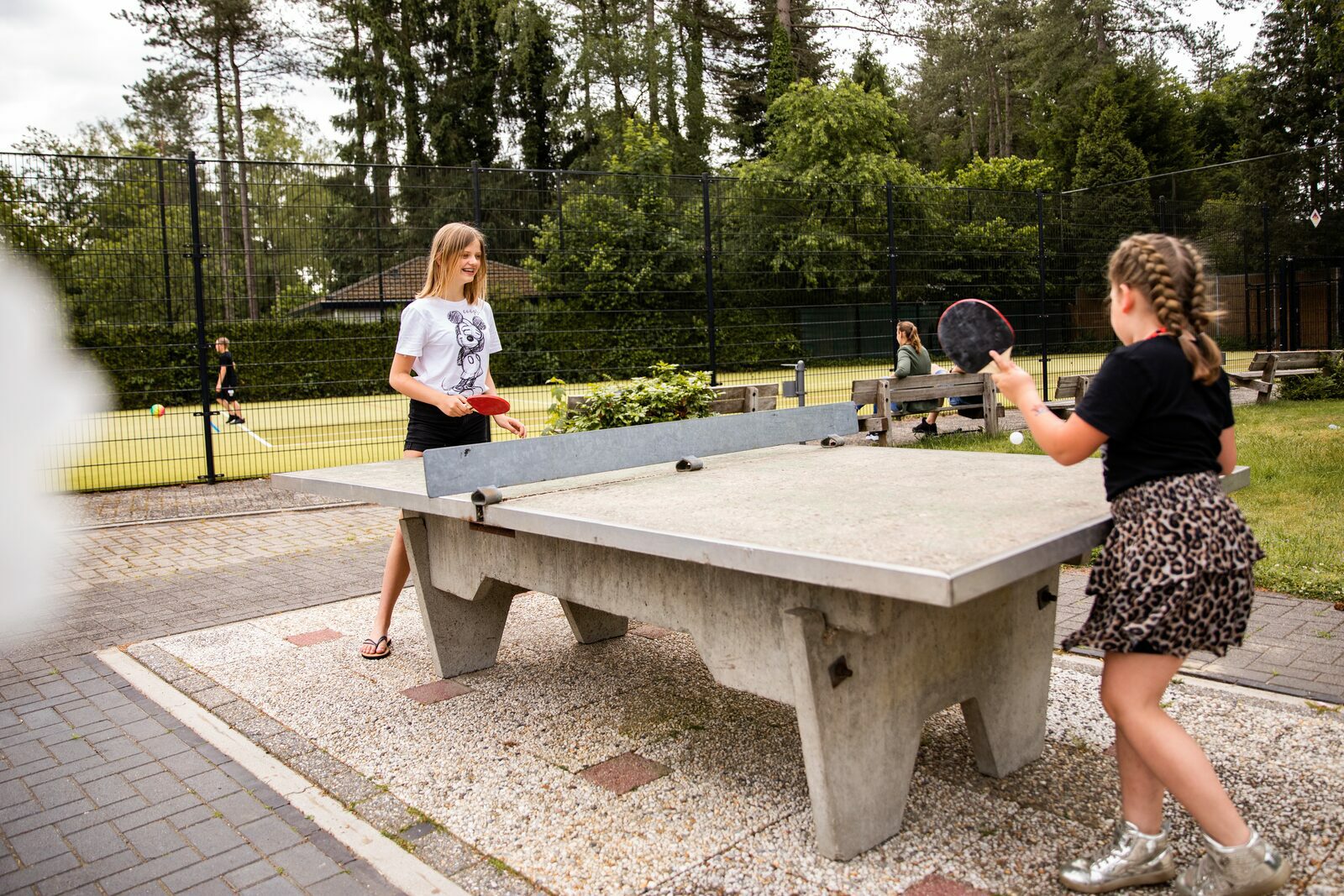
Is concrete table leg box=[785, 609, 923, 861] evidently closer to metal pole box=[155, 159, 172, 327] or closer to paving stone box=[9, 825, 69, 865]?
paving stone box=[9, 825, 69, 865]

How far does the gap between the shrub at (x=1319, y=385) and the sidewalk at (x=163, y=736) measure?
11.6 metres

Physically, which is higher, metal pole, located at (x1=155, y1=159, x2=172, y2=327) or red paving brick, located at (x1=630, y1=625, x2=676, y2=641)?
metal pole, located at (x1=155, y1=159, x2=172, y2=327)

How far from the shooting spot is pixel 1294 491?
7.60 metres

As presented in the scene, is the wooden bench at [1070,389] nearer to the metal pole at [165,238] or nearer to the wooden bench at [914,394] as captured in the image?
the wooden bench at [914,394]

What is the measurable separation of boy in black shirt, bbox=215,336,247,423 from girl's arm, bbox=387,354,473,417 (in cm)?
885

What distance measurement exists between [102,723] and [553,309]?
9.08 meters

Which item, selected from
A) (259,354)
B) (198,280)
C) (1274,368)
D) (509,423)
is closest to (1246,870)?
(509,423)

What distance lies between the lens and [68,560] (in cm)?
779

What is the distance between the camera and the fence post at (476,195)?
11.2 meters

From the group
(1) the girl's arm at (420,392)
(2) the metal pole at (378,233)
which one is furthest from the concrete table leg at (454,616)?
(2) the metal pole at (378,233)

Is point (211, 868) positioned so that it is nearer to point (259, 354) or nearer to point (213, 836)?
point (213, 836)

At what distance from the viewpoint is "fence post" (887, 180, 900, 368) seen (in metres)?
14.1

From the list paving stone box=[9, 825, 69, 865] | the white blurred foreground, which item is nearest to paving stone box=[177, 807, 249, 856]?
paving stone box=[9, 825, 69, 865]

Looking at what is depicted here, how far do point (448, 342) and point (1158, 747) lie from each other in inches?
133
